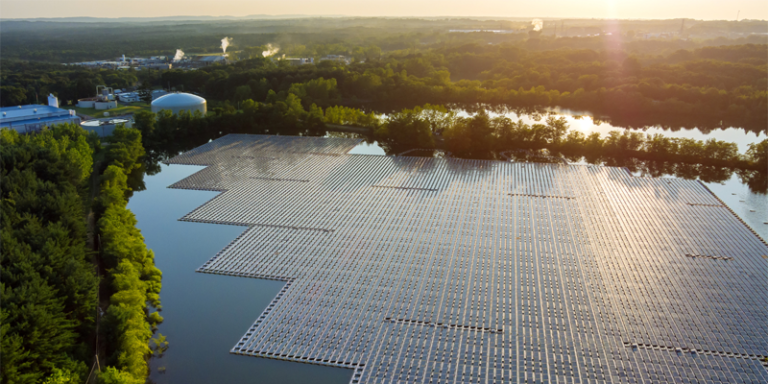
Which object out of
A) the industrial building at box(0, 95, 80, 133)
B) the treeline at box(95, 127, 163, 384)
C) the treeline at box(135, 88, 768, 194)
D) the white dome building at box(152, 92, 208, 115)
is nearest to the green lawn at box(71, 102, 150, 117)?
the industrial building at box(0, 95, 80, 133)

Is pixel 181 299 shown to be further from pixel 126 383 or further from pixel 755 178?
pixel 755 178

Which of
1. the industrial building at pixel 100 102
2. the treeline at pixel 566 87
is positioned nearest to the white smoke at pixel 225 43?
the treeline at pixel 566 87

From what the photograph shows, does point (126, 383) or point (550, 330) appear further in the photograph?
point (550, 330)

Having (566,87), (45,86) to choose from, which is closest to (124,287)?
(45,86)

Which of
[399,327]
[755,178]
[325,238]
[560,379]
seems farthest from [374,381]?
[755,178]

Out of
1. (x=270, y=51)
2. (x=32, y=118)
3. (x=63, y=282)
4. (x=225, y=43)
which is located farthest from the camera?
(x=225, y=43)

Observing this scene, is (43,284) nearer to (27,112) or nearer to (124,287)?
(124,287)
